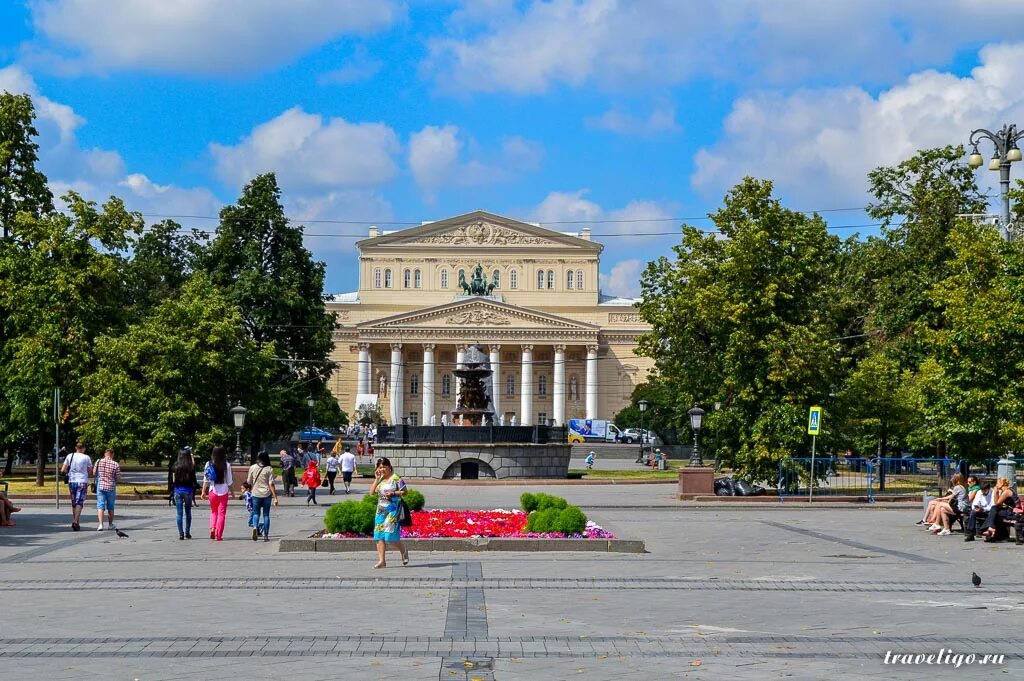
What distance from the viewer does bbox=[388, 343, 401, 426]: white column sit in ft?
429

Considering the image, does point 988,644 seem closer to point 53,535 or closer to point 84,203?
point 53,535

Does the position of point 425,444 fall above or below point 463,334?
below

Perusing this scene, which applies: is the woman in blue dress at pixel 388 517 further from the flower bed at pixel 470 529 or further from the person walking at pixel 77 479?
the person walking at pixel 77 479

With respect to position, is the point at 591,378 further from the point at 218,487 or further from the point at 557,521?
the point at 557,521

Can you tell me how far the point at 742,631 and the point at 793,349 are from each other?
98.1 ft

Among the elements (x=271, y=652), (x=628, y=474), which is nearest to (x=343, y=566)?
(x=271, y=652)

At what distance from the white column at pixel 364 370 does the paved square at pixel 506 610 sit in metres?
106

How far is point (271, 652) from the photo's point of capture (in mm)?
10930

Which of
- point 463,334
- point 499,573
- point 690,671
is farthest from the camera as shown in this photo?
point 463,334

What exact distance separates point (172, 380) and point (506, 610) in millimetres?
30350

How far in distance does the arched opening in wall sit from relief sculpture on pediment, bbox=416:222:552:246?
277ft

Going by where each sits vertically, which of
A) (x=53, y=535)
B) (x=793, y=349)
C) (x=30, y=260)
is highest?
(x=30, y=260)

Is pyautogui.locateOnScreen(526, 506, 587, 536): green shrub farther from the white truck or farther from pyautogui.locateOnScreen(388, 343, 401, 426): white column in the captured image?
pyautogui.locateOnScreen(388, 343, 401, 426): white column

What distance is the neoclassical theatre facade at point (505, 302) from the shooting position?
132125 millimetres
